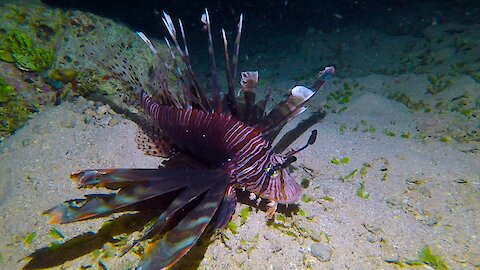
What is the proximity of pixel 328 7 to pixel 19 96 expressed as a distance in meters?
9.53

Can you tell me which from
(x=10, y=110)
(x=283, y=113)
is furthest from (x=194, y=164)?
(x=10, y=110)

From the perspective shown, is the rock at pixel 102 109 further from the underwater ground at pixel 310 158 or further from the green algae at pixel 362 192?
the green algae at pixel 362 192

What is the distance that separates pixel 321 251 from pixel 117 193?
1.63 metres

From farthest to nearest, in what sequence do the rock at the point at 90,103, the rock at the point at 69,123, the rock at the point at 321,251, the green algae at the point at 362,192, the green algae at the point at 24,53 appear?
the rock at the point at 90,103
the green algae at the point at 24,53
the rock at the point at 69,123
the green algae at the point at 362,192
the rock at the point at 321,251

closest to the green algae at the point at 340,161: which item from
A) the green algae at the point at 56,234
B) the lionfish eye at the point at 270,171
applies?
the lionfish eye at the point at 270,171

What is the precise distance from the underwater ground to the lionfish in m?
0.31

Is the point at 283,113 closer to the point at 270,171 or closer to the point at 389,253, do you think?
the point at 270,171

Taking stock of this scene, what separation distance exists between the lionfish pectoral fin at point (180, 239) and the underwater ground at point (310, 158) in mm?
430

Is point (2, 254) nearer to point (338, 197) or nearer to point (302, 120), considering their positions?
point (338, 197)

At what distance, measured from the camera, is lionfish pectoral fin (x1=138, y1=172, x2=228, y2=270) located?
1829mm

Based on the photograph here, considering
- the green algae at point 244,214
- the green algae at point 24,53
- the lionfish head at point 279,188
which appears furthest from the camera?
the green algae at point 24,53

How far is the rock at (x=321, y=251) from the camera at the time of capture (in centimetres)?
231

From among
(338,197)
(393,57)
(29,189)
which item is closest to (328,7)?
(393,57)

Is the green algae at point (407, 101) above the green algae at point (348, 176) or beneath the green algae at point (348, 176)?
above
